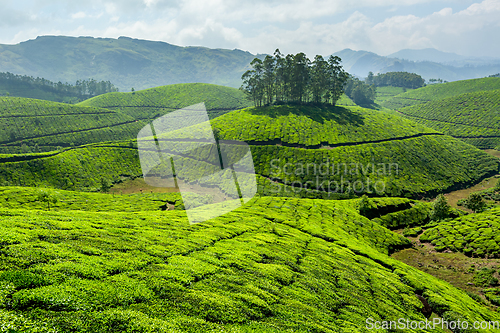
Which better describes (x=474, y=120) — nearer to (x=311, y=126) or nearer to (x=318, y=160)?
(x=311, y=126)

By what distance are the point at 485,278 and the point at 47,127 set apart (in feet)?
803

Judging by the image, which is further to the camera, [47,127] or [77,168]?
[47,127]

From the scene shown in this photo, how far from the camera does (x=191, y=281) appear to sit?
20875 millimetres

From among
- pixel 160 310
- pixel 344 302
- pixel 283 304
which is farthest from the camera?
pixel 344 302

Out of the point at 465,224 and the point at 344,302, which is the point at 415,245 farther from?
the point at 344,302

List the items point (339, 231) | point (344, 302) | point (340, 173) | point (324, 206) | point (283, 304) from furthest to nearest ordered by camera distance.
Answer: point (340, 173) < point (324, 206) < point (339, 231) < point (344, 302) < point (283, 304)

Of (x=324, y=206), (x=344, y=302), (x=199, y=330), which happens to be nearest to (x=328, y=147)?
(x=324, y=206)

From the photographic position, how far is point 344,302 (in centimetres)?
2652

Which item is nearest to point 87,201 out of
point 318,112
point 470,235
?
point 470,235

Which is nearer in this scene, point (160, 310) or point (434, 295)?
point (160, 310)

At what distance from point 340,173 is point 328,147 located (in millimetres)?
20707

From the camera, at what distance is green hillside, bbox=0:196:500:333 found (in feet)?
44.8

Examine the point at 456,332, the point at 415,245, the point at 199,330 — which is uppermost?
the point at 199,330

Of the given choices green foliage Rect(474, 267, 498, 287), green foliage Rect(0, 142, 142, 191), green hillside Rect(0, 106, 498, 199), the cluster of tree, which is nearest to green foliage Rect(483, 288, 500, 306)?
green foliage Rect(474, 267, 498, 287)
